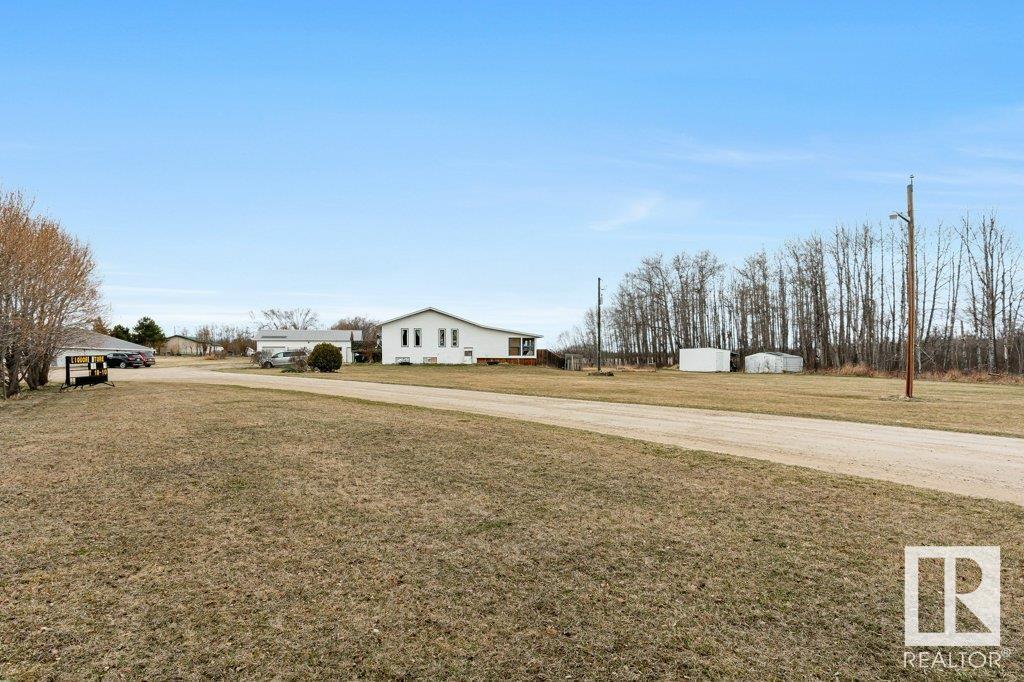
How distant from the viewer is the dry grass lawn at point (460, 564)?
9.26 feet

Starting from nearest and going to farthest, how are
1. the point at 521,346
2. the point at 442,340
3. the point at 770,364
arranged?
the point at 442,340
the point at 521,346
the point at 770,364

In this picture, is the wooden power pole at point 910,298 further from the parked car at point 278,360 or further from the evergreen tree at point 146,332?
the evergreen tree at point 146,332

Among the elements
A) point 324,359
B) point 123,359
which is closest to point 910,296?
point 324,359

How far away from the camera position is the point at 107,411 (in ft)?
39.7

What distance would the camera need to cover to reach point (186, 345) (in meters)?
93.0

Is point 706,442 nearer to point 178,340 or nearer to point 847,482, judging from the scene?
point 847,482

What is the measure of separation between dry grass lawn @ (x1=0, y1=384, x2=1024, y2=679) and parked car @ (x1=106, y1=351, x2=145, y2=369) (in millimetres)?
41120

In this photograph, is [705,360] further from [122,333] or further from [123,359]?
[122,333]

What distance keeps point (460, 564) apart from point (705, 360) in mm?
49083

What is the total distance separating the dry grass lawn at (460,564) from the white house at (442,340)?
3824cm

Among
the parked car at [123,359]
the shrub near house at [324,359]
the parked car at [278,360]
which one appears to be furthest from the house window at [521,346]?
the parked car at [123,359]

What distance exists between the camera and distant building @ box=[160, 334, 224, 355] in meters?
87.3

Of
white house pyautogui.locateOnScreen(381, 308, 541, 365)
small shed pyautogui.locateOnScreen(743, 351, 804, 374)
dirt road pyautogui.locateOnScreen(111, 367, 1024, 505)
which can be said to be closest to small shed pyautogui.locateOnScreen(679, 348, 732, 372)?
small shed pyautogui.locateOnScreen(743, 351, 804, 374)

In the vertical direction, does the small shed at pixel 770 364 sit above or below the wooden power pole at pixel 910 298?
below
